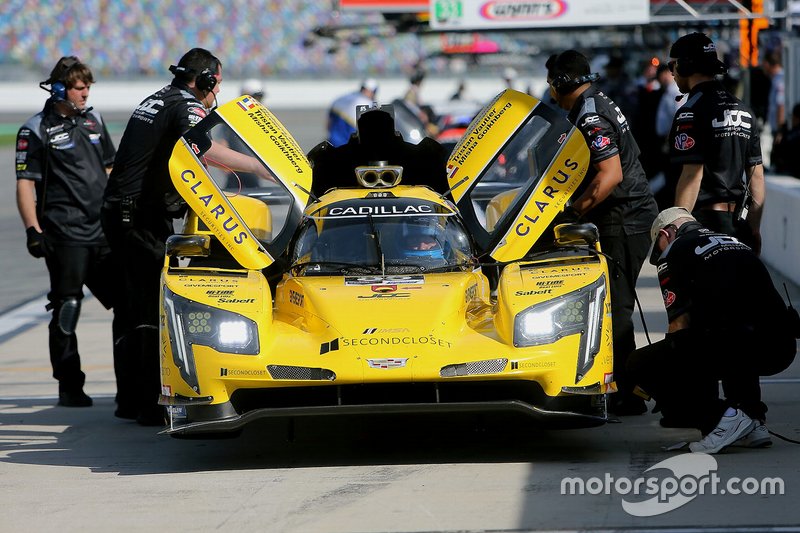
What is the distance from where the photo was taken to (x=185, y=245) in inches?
270

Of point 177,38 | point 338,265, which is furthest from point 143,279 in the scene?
point 177,38

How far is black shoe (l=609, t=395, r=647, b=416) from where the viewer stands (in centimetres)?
729

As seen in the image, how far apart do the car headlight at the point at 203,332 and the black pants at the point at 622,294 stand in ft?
Answer: 6.96

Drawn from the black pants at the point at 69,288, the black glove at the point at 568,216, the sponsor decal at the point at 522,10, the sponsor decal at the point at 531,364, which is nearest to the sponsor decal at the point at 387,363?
the sponsor decal at the point at 531,364

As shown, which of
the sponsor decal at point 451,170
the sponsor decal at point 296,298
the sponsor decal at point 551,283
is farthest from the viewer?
the sponsor decal at point 451,170

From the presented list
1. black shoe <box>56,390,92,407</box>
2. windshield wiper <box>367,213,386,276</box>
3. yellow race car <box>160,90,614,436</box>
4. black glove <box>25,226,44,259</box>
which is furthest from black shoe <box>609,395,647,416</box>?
black glove <box>25,226,44,259</box>

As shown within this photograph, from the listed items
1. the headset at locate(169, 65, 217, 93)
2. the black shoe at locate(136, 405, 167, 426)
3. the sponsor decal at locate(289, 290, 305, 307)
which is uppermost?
the headset at locate(169, 65, 217, 93)

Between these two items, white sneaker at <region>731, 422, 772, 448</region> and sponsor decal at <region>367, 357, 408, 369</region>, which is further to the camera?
white sneaker at <region>731, 422, 772, 448</region>

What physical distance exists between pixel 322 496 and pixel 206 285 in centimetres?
133

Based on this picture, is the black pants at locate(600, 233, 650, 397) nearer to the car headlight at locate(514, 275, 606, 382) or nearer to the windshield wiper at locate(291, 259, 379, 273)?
the car headlight at locate(514, 275, 606, 382)

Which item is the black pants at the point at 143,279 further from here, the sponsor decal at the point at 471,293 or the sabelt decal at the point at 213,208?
the sponsor decal at the point at 471,293

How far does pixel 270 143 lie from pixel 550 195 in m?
1.54

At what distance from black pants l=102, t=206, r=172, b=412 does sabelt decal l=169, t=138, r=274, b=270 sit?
0.36 meters

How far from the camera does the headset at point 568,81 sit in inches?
295
